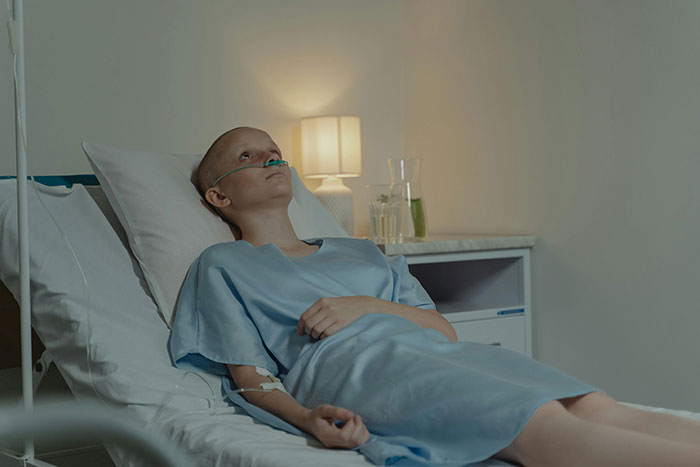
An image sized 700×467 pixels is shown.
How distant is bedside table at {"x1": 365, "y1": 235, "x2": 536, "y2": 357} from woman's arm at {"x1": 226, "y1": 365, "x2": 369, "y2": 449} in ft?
3.07

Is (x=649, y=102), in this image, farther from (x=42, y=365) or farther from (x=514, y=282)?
(x=42, y=365)

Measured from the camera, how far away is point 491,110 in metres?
2.76

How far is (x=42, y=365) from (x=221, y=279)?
0.42 metres

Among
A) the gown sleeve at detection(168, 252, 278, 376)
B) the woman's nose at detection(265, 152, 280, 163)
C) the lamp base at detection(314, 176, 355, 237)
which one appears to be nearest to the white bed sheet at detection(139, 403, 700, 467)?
the gown sleeve at detection(168, 252, 278, 376)

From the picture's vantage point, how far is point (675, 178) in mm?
2184

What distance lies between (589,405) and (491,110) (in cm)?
171

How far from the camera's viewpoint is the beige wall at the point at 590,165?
219cm

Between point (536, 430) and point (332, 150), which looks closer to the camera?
point (536, 430)

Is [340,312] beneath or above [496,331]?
above

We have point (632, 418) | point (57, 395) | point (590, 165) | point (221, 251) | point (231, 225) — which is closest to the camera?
point (632, 418)

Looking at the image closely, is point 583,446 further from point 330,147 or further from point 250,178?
point 330,147

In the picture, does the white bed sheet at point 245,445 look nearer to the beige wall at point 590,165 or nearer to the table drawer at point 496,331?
the beige wall at point 590,165

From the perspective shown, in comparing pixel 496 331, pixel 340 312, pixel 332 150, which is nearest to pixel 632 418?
pixel 340 312

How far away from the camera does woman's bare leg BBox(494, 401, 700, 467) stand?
3.21 feet
